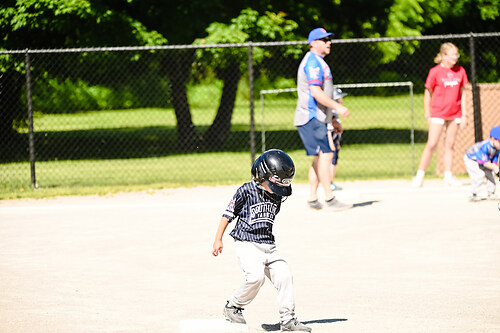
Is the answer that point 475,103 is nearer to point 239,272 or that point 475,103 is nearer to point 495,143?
point 495,143

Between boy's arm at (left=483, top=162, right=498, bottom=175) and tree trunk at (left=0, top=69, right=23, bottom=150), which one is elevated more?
tree trunk at (left=0, top=69, right=23, bottom=150)

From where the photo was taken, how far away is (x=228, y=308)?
17.1 ft

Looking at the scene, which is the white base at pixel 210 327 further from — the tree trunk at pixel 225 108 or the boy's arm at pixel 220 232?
the tree trunk at pixel 225 108

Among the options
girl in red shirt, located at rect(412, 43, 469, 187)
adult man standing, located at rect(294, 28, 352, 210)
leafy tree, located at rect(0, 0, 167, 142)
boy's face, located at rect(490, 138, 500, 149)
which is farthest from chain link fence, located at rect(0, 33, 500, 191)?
boy's face, located at rect(490, 138, 500, 149)

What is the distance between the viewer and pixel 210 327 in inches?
195

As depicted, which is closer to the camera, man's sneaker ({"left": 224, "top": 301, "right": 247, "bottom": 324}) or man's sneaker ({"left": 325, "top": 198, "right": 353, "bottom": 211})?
man's sneaker ({"left": 224, "top": 301, "right": 247, "bottom": 324})

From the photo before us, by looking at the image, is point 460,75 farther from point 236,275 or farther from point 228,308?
point 228,308

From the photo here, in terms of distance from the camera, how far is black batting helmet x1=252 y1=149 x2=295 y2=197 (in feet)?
16.4

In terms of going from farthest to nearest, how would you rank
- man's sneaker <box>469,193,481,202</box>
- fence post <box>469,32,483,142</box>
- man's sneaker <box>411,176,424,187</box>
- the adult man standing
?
fence post <box>469,32,483,142</box> < man's sneaker <box>411,176,424,187</box> < man's sneaker <box>469,193,481,202</box> < the adult man standing

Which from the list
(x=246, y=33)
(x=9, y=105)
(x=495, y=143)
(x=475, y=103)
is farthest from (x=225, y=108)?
(x=495, y=143)

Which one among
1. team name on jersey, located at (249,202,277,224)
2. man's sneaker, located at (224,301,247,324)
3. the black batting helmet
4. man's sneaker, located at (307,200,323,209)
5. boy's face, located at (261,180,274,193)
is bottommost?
man's sneaker, located at (307,200,323,209)

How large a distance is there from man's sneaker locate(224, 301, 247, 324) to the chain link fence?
7.35 meters

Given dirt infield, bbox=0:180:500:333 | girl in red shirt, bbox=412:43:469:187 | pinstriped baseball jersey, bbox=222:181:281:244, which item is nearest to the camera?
pinstriped baseball jersey, bbox=222:181:281:244

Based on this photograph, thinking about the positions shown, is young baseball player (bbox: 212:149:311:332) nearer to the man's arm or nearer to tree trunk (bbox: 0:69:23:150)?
the man's arm
